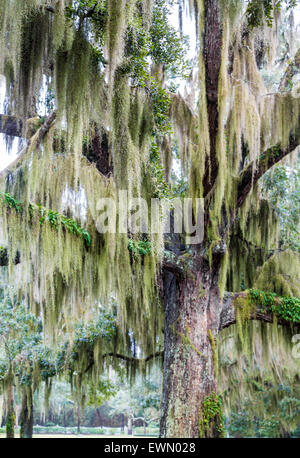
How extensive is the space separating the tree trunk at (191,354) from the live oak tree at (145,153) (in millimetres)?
13

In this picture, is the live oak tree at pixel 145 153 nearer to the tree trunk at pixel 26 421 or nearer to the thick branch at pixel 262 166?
the thick branch at pixel 262 166

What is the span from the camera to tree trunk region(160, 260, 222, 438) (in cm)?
387

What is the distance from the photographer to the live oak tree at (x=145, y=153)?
3.27 m

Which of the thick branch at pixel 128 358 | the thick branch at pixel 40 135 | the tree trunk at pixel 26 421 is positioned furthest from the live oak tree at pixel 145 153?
the tree trunk at pixel 26 421

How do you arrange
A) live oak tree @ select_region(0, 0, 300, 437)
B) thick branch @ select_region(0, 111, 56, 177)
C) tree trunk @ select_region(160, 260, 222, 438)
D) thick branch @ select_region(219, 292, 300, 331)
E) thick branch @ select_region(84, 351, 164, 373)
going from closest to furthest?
live oak tree @ select_region(0, 0, 300, 437)
thick branch @ select_region(0, 111, 56, 177)
tree trunk @ select_region(160, 260, 222, 438)
thick branch @ select_region(219, 292, 300, 331)
thick branch @ select_region(84, 351, 164, 373)

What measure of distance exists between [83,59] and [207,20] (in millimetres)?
1318

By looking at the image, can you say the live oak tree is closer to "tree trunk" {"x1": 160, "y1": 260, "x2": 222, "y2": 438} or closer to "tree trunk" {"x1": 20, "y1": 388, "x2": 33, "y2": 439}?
"tree trunk" {"x1": 160, "y1": 260, "x2": 222, "y2": 438}

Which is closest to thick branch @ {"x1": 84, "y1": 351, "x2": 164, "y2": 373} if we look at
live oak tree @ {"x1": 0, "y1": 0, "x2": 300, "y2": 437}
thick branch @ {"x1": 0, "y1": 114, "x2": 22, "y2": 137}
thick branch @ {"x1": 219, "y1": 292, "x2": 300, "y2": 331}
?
live oak tree @ {"x1": 0, "y1": 0, "x2": 300, "y2": 437}

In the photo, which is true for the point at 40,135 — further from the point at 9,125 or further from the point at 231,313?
the point at 231,313

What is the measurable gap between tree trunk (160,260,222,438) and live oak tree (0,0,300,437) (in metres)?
0.01

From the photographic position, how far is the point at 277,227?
223 inches

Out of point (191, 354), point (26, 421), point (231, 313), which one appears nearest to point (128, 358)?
point (231, 313)
